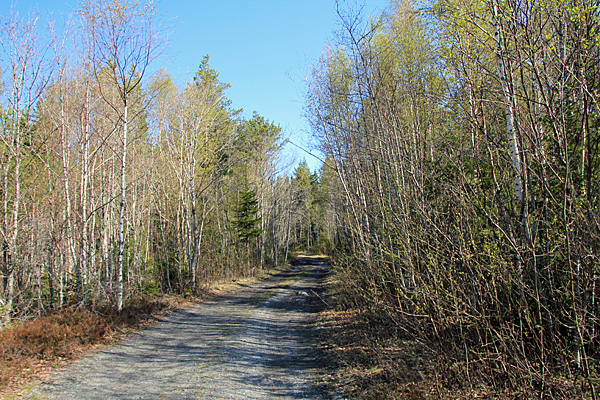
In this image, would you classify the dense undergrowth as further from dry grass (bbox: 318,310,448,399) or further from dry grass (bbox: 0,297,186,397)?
dry grass (bbox: 0,297,186,397)

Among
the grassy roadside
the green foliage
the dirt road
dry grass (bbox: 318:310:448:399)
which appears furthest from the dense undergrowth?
the green foliage

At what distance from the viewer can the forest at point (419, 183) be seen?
3131mm

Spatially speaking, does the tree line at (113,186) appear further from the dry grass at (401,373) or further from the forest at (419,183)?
the dry grass at (401,373)

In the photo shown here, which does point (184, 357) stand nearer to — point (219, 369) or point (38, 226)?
point (219, 369)

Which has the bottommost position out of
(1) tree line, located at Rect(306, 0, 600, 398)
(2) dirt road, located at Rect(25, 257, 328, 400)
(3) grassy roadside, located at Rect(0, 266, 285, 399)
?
(2) dirt road, located at Rect(25, 257, 328, 400)

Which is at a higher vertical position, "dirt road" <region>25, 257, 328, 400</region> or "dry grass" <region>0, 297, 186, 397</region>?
"dry grass" <region>0, 297, 186, 397</region>

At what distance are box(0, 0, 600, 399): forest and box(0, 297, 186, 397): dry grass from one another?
58 centimetres

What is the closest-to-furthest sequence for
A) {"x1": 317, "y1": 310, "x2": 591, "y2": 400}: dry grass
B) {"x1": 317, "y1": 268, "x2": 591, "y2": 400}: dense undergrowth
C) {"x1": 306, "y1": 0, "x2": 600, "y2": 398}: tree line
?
{"x1": 306, "y1": 0, "x2": 600, "y2": 398}: tree line < {"x1": 317, "y1": 268, "x2": 591, "y2": 400}: dense undergrowth < {"x1": 317, "y1": 310, "x2": 591, "y2": 400}: dry grass

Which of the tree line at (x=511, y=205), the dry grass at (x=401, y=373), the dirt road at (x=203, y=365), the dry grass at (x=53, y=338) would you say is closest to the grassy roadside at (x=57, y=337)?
the dry grass at (x=53, y=338)

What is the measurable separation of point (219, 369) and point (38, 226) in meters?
6.44

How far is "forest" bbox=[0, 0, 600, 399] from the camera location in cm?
313

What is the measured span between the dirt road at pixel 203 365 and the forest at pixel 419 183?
1635 mm

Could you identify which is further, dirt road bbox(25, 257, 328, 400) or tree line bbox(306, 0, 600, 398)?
dirt road bbox(25, 257, 328, 400)

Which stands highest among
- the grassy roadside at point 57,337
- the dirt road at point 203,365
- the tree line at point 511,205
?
the tree line at point 511,205
